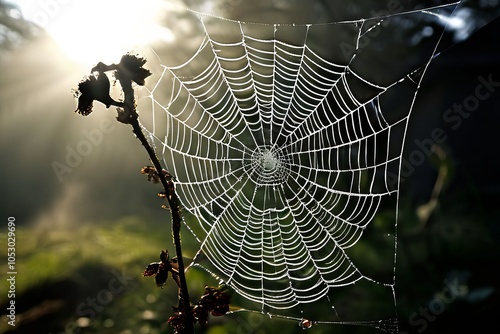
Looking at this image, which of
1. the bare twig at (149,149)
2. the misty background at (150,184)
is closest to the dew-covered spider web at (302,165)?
the misty background at (150,184)

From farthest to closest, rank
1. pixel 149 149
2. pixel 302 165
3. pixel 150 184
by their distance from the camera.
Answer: pixel 150 184 → pixel 302 165 → pixel 149 149

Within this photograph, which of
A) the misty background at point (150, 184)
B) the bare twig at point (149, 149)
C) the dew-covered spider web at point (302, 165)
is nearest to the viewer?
the bare twig at point (149, 149)

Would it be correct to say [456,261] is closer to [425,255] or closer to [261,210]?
[425,255]

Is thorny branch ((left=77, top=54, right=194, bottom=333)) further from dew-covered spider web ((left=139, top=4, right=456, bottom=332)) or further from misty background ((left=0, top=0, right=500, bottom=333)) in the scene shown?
dew-covered spider web ((left=139, top=4, right=456, bottom=332))

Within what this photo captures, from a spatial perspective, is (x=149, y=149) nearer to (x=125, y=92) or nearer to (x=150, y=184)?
(x=125, y=92)

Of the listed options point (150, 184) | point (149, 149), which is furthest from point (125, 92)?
point (150, 184)

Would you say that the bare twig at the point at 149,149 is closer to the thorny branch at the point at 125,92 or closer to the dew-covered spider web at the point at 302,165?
the thorny branch at the point at 125,92

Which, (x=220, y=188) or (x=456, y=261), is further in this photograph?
(x=220, y=188)

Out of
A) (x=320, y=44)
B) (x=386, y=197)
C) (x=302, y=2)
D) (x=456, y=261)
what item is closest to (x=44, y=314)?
(x=386, y=197)
